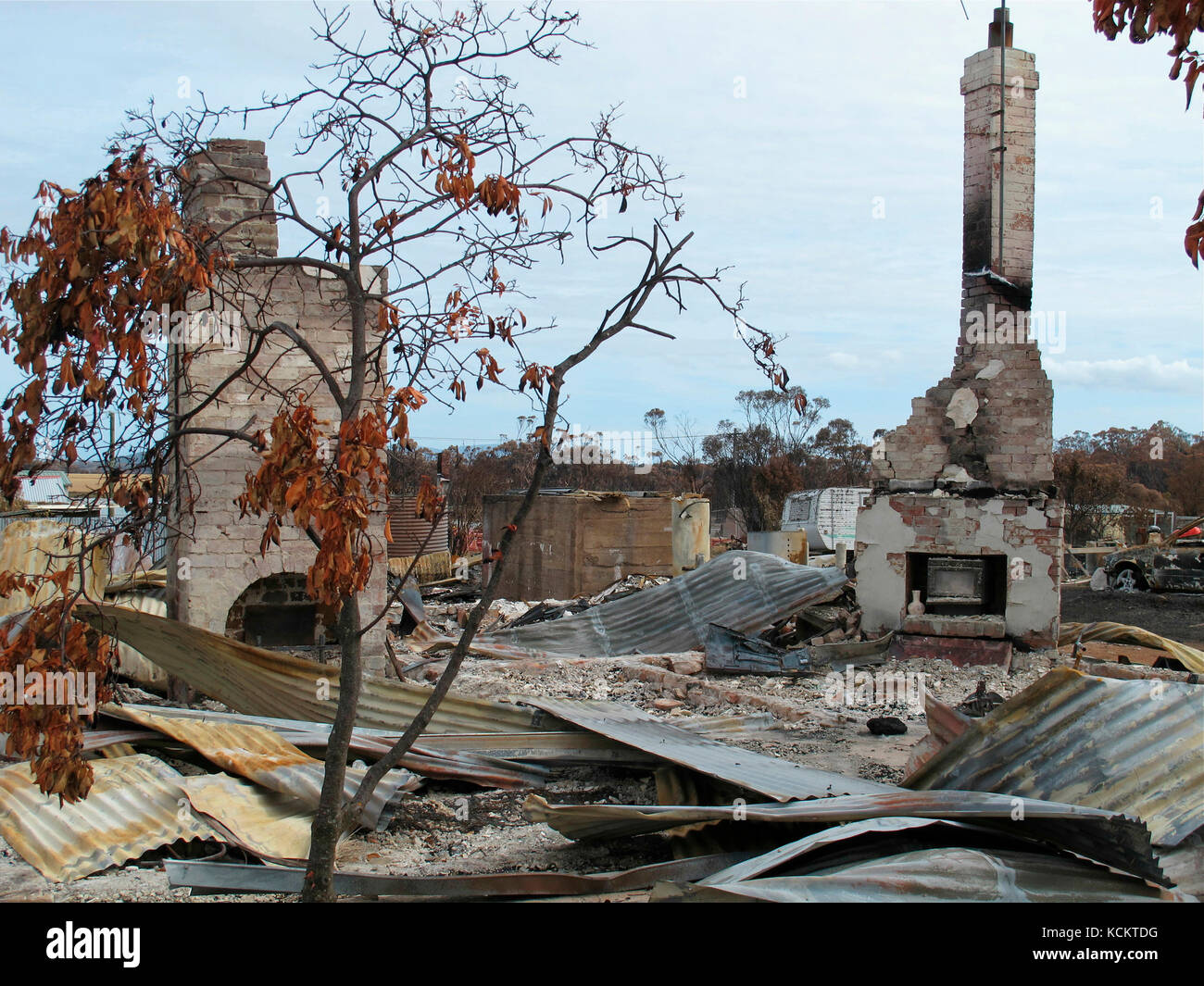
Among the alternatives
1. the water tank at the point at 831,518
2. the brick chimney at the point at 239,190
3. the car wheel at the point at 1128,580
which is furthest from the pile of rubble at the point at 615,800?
the water tank at the point at 831,518

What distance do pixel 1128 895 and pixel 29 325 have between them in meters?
4.14

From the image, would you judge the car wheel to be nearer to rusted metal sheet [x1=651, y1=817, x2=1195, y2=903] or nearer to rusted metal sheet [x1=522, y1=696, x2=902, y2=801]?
rusted metal sheet [x1=522, y1=696, x2=902, y2=801]

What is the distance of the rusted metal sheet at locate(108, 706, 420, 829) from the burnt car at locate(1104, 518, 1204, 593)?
19.3 m

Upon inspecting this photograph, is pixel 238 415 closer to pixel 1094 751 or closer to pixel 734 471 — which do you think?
pixel 1094 751

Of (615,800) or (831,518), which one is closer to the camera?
(615,800)

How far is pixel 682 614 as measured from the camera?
47.3ft

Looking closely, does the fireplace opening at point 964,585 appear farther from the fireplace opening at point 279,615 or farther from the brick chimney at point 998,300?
the fireplace opening at point 279,615

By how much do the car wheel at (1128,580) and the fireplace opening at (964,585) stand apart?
440 inches

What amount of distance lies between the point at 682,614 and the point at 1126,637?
5.67 meters

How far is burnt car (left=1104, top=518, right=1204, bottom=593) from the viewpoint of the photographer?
20359 mm

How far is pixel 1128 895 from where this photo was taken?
3418mm

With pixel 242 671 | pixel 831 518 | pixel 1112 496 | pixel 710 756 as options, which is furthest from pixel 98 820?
pixel 1112 496
